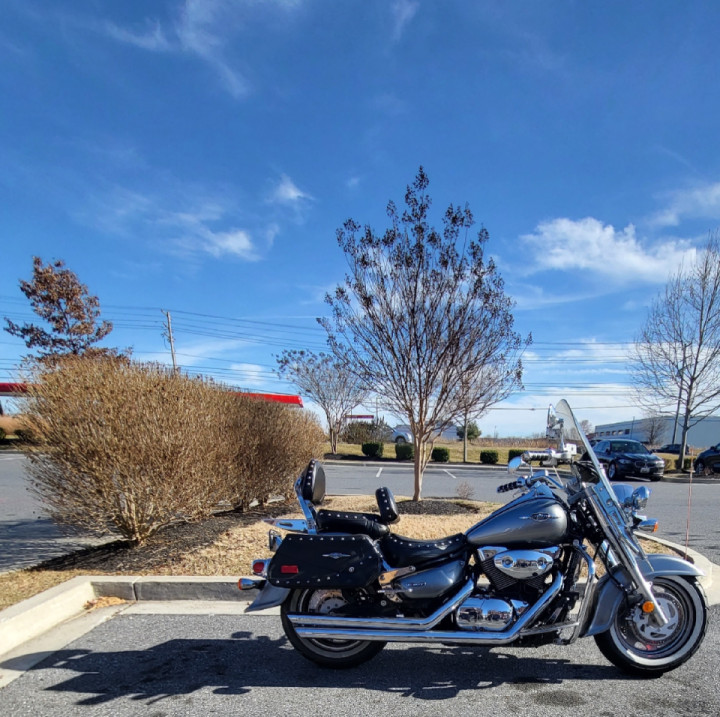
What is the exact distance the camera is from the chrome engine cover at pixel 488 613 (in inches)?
119

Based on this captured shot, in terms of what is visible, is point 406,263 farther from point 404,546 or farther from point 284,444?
point 404,546

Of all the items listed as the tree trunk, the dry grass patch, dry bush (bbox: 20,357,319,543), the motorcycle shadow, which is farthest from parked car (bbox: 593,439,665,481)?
the motorcycle shadow

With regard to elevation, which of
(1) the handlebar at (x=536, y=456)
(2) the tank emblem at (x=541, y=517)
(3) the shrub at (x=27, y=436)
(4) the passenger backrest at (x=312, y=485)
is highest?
(3) the shrub at (x=27, y=436)

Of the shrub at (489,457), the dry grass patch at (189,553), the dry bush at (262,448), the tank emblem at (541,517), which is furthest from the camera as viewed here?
the shrub at (489,457)

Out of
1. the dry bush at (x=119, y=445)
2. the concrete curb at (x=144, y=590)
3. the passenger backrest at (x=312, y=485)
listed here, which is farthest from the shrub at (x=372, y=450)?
the passenger backrest at (x=312, y=485)

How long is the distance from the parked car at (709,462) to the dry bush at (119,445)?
2204 cm

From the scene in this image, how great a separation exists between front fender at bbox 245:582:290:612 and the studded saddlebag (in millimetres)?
120

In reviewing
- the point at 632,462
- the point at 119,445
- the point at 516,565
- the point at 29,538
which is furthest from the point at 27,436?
the point at 632,462

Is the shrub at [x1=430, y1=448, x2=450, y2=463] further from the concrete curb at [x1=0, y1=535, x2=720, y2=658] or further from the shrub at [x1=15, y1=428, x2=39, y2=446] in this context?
the shrub at [x1=15, y1=428, x2=39, y2=446]

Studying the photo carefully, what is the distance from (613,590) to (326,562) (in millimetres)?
1784

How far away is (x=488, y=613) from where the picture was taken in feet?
9.97

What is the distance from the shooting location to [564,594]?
3.14 metres

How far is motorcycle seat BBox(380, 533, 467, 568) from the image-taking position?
323 cm

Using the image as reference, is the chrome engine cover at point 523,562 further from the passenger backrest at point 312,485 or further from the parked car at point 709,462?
the parked car at point 709,462
